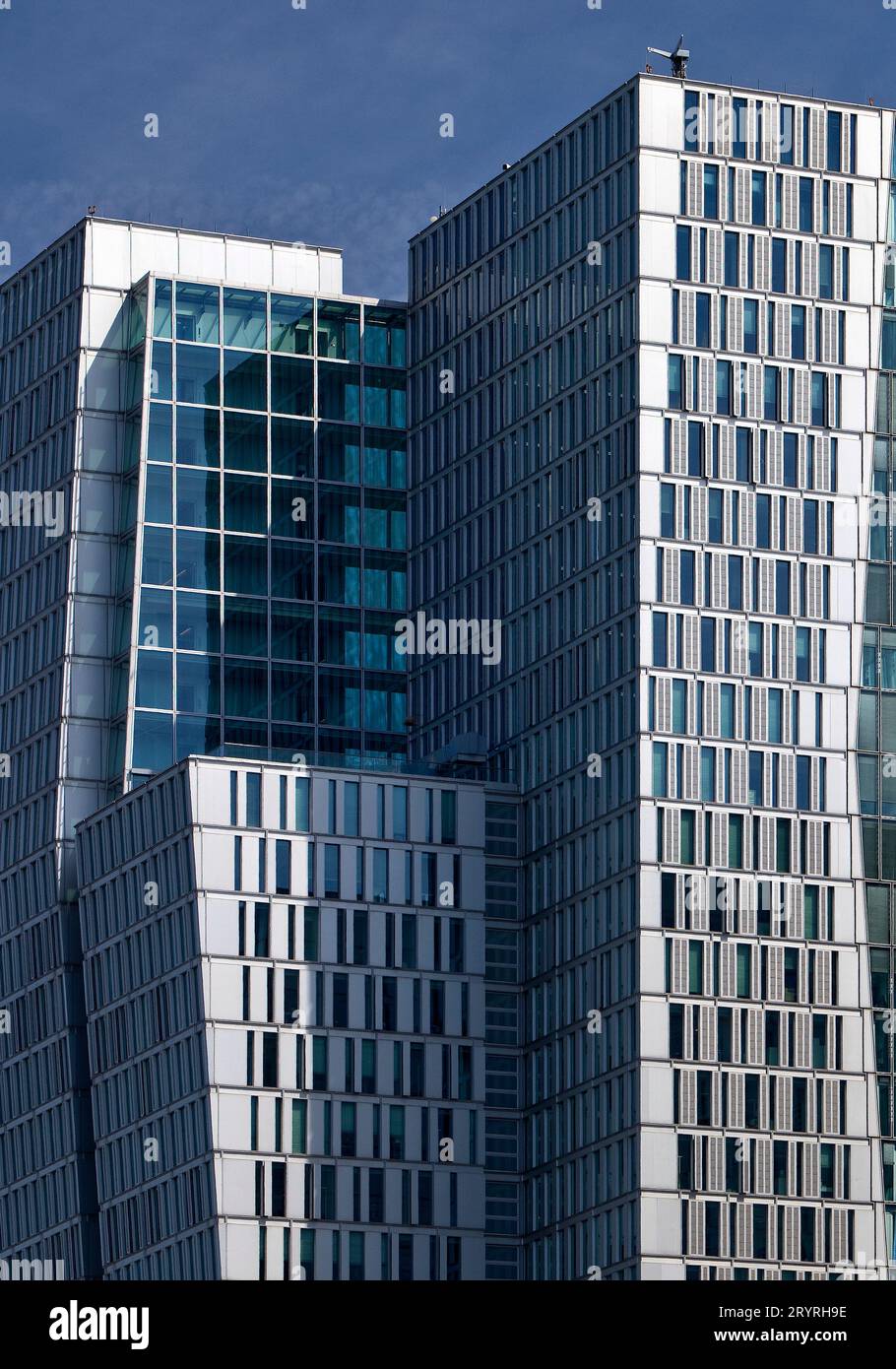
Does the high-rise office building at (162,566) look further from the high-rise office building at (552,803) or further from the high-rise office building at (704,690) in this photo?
the high-rise office building at (704,690)

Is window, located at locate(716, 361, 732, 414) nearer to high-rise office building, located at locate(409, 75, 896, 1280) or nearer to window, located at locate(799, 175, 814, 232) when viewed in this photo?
high-rise office building, located at locate(409, 75, 896, 1280)

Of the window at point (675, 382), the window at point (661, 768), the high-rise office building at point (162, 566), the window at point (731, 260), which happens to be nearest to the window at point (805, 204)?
the window at point (731, 260)

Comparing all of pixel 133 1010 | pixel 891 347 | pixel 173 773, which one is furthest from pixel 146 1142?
pixel 891 347

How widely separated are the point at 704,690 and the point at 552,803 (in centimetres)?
965

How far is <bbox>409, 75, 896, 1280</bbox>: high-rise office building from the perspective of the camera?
5182 inches

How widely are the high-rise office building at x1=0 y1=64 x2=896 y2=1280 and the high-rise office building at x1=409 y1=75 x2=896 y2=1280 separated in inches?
7.3

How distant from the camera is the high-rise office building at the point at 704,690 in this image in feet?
432

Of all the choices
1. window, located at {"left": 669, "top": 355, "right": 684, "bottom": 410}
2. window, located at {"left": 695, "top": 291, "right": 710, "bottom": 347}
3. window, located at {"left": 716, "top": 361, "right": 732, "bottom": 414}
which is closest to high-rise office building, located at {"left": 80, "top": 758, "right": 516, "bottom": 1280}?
window, located at {"left": 669, "top": 355, "right": 684, "bottom": 410}

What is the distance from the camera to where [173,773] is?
139500 mm

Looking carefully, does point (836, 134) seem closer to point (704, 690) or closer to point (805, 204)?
point (805, 204)

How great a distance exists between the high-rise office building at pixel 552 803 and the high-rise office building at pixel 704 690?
185mm

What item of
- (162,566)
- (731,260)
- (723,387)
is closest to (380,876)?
(162,566)

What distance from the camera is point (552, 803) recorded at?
461ft
